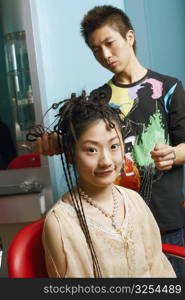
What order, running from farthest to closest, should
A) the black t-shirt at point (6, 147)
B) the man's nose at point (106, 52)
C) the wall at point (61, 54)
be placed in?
the black t-shirt at point (6, 147) → the wall at point (61, 54) → the man's nose at point (106, 52)

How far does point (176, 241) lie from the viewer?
80cm

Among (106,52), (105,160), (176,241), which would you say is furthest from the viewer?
(176,241)

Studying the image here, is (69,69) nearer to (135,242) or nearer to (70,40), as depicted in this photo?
(70,40)

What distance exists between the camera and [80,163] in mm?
606

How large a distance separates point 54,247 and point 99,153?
0.54 ft

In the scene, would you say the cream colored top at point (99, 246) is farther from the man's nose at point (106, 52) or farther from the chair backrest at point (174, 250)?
the man's nose at point (106, 52)

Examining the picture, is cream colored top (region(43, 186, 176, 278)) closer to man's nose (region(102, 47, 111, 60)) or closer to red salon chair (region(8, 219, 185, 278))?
red salon chair (region(8, 219, 185, 278))

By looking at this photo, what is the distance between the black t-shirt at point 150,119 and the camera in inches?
28.2

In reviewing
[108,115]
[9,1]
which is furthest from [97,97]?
[9,1]

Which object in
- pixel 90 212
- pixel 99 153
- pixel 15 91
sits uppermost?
pixel 15 91

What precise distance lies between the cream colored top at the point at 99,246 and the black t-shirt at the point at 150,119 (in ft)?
0.29

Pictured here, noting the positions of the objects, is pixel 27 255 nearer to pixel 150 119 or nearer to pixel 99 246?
pixel 99 246

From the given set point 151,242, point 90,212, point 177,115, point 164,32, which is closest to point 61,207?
point 90,212

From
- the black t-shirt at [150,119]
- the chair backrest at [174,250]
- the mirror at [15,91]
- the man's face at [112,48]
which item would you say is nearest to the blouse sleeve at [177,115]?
the black t-shirt at [150,119]
